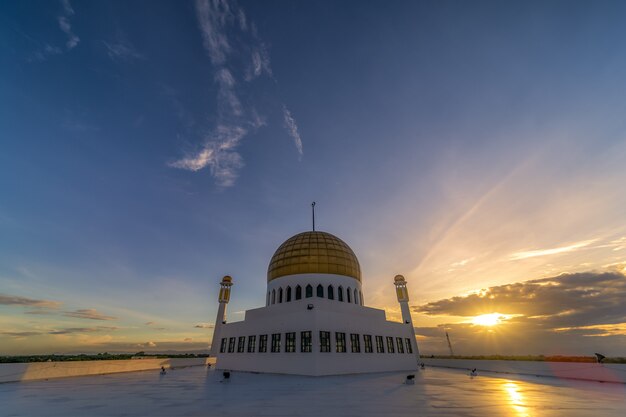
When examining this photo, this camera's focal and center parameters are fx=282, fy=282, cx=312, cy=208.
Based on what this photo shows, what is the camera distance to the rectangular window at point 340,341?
924 inches

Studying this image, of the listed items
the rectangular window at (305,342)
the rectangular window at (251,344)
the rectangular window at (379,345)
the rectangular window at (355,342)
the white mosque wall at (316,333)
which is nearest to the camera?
the white mosque wall at (316,333)

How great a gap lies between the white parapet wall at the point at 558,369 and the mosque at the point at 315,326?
22.3ft

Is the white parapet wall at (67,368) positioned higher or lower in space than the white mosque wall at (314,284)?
lower

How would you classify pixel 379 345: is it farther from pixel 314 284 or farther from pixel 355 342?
pixel 314 284

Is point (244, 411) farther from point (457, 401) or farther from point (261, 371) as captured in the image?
point (261, 371)

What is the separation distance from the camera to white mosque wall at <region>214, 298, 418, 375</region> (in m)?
22.3

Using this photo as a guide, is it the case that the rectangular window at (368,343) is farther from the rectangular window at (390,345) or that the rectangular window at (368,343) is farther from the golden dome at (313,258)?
the golden dome at (313,258)

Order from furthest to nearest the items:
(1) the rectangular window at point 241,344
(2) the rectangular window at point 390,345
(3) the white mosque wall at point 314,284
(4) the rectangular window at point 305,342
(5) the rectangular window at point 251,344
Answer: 1. (3) the white mosque wall at point 314,284
2. (1) the rectangular window at point 241,344
3. (2) the rectangular window at point 390,345
4. (5) the rectangular window at point 251,344
5. (4) the rectangular window at point 305,342

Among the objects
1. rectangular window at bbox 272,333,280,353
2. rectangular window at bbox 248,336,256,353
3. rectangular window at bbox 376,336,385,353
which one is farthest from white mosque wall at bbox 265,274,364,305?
rectangular window at bbox 272,333,280,353

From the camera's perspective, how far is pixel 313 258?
3234 cm

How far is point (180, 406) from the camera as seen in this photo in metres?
9.60

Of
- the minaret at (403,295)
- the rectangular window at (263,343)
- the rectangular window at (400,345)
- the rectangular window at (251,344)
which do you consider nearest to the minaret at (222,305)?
the rectangular window at (251,344)

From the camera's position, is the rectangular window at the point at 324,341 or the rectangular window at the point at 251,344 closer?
the rectangular window at the point at 324,341

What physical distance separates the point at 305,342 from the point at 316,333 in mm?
1371
